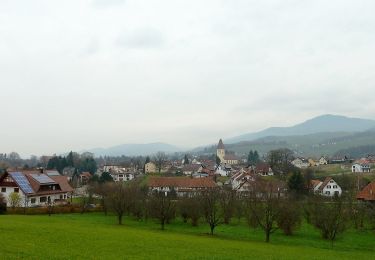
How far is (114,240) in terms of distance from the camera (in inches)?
1137

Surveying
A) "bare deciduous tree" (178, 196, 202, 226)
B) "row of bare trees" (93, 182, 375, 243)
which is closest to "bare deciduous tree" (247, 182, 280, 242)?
"row of bare trees" (93, 182, 375, 243)

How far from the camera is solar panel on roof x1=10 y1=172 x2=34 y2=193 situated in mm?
70125

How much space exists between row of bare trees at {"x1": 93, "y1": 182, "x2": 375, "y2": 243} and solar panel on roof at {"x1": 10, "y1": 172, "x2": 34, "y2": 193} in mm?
18283

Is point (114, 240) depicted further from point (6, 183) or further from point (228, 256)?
point (6, 183)

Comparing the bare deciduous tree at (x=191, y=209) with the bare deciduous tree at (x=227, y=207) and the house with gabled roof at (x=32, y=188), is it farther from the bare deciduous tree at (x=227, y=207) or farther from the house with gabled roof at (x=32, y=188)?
the house with gabled roof at (x=32, y=188)

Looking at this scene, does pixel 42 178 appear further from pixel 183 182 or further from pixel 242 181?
pixel 242 181

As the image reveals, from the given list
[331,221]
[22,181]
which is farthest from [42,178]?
[331,221]

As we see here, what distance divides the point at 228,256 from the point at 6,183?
5663 centimetres

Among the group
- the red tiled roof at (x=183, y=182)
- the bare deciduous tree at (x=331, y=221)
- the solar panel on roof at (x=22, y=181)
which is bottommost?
the bare deciduous tree at (x=331, y=221)

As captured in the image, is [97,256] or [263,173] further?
[263,173]

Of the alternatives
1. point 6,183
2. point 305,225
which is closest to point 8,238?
point 305,225

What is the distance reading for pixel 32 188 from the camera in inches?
2827

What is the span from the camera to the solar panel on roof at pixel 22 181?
7012cm

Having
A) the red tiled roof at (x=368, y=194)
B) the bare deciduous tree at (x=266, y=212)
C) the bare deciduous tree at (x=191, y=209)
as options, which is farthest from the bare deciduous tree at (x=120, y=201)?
the red tiled roof at (x=368, y=194)
